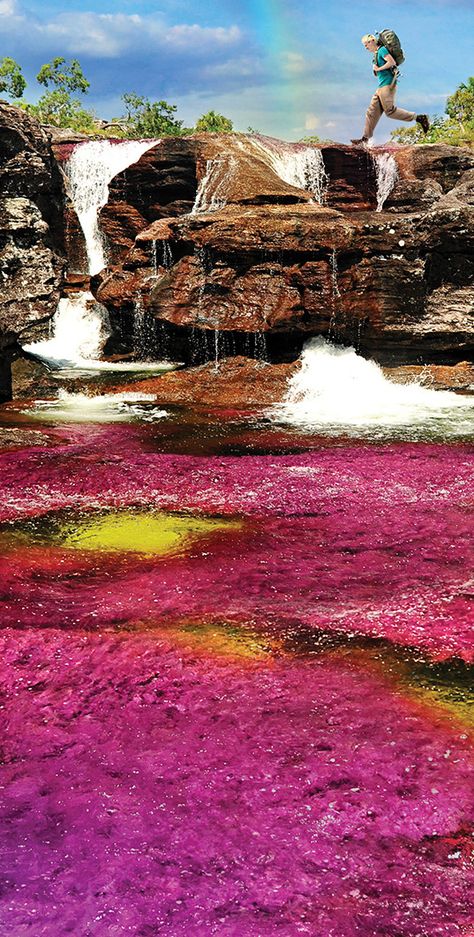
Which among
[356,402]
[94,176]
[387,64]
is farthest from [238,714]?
[94,176]

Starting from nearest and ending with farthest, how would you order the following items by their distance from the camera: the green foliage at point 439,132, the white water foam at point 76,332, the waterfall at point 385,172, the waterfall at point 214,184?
the white water foam at point 76,332 < the waterfall at point 214,184 < the waterfall at point 385,172 < the green foliage at point 439,132

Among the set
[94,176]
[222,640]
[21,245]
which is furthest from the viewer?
[94,176]

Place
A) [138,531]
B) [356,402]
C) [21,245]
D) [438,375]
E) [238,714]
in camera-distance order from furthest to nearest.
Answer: [438,375] → [21,245] → [356,402] → [138,531] → [238,714]

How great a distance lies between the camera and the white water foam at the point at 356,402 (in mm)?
14523

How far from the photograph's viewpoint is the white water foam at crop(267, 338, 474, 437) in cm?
1452

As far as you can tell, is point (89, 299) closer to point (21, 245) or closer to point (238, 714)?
point (21, 245)

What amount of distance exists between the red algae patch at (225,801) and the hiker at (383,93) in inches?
781

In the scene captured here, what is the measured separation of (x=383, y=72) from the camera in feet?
68.4

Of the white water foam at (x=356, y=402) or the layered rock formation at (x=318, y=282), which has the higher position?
the layered rock formation at (x=318, y=282)

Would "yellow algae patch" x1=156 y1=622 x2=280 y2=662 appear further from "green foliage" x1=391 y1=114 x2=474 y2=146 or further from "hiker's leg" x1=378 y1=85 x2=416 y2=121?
"green foliage" x1=391 y1=114 x2=474 y2=146

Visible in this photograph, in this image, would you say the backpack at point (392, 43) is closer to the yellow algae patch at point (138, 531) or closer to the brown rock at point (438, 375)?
the brown rock at point (438, 375)

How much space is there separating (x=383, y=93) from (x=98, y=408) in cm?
1277

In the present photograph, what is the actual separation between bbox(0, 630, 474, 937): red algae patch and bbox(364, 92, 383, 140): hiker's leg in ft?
68.9

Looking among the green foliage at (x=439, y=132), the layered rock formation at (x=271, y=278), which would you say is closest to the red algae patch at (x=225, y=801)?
the layered rock formation at (x=271, y=278)
